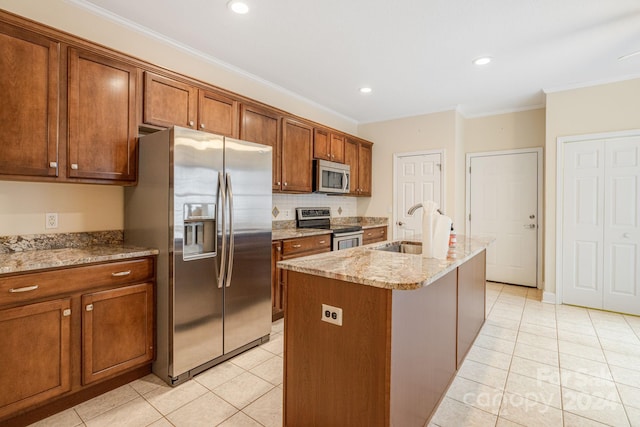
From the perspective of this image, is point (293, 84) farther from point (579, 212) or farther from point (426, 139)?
point (579, 212)

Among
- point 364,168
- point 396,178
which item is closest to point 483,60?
point 396,178

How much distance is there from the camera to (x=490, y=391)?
2150 mm

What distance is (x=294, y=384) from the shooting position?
5.44ft

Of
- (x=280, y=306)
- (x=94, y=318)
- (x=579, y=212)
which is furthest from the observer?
(x=579, y=212)

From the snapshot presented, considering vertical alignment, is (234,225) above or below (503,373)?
above

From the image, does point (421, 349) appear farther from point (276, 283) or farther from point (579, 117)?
point (579, 117)

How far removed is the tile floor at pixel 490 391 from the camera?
186 cm

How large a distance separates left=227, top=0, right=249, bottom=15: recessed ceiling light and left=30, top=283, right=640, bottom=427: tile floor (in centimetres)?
275

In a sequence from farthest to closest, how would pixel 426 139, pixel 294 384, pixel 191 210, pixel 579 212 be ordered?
pixel 426 139 → pixel 579 212 → pixel 191 210 → pixel 294 384

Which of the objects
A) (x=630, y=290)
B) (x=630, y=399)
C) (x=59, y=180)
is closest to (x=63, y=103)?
(x=59, y=180)

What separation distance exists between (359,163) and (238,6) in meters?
3.27

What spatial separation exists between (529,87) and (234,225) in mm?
3970

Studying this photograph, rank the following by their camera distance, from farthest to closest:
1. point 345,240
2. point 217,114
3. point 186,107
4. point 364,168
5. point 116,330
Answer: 1. point 364,168
2. point 345,240
3. point 217,114
4. point 186,107
5. point 116,330

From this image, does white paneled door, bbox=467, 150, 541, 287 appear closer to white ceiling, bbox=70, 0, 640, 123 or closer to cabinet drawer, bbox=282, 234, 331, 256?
white ceiling, bbox=70, 0, 640, 123
